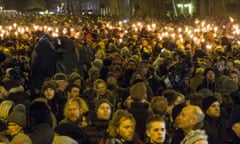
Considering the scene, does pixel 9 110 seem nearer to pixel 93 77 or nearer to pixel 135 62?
pixel 93 77

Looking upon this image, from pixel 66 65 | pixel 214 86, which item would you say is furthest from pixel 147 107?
pixel 66 65

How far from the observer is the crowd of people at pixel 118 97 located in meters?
6.92

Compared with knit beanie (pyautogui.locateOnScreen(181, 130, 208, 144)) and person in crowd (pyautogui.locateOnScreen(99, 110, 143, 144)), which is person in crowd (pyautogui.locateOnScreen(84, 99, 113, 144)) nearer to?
person in crowd (pyautogui.locateOnScreen(99, 110, 143, 144))

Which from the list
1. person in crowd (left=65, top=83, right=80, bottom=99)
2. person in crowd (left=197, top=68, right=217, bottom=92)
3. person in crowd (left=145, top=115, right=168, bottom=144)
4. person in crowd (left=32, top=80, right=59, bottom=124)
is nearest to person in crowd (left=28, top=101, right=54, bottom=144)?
person in crowd (left=145, top=115, right=168, bottom=144)

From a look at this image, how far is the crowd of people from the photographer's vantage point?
6918 millimetres

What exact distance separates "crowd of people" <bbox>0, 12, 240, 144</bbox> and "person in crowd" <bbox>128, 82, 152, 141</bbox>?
1 centimetres

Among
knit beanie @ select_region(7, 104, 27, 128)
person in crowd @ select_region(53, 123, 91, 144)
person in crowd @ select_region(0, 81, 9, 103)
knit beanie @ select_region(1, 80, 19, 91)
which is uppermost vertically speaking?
knit beanie @ select_region(1, 80, 19, 91)

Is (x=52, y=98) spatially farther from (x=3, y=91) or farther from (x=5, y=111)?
(x=5, y=111)

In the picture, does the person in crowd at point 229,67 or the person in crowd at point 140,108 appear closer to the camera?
the person in crowd at point 140,108

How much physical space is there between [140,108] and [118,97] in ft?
7.30

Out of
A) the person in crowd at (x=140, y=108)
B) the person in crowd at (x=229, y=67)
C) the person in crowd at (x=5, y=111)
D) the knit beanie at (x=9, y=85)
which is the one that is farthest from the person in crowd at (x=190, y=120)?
the person in crowd at (x=229, y=67)

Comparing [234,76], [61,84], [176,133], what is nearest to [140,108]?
[176,133]

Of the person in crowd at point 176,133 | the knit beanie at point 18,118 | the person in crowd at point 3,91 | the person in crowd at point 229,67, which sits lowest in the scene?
the person in crowd at point 176,133

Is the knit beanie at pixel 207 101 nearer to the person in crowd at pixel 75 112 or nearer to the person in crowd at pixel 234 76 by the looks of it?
the person in crowd at pixel 75 112
